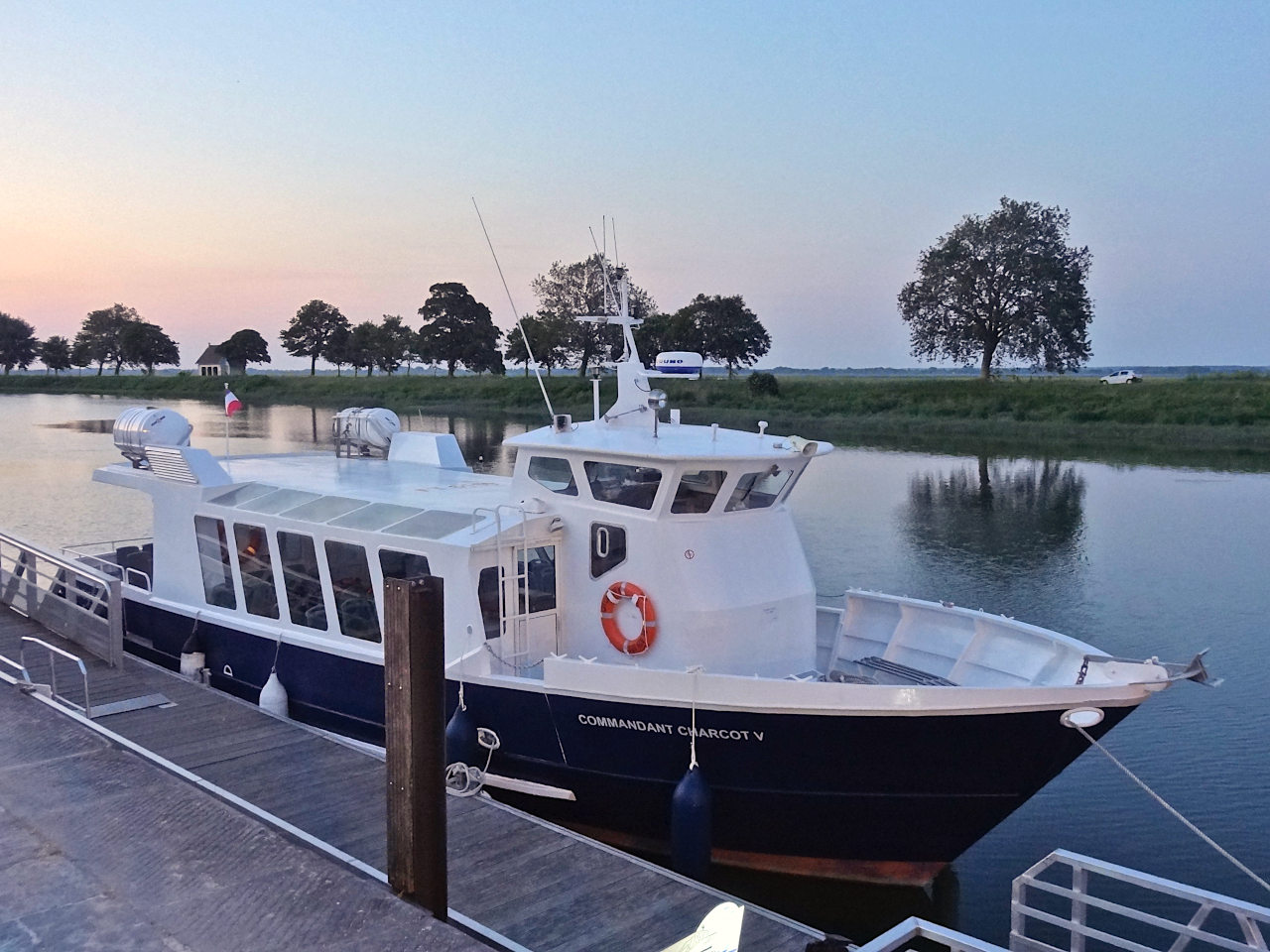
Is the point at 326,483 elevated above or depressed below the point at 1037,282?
below

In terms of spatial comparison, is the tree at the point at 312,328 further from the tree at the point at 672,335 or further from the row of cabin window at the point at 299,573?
the row of cabin window at the point at 299,573

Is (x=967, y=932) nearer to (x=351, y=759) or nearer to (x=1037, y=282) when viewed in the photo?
(x=351, y=759)

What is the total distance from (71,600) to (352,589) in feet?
15.6

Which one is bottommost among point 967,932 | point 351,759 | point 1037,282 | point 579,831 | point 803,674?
point 967,932

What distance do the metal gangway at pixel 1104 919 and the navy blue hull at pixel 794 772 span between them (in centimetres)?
96

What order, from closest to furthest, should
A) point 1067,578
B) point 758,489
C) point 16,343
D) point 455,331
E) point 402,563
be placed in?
point 758,489
point 402,563
point 1067,578
point 455,331
point 16,343

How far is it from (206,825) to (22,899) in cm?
117

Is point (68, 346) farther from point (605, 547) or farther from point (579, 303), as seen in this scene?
point (605, 547)

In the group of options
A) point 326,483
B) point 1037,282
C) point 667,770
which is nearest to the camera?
point 667,770

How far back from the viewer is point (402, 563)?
31.1 ft

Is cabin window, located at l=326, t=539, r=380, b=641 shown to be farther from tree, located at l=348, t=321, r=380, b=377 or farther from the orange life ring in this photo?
tree, located at l=348, t=321, r=380, b=377

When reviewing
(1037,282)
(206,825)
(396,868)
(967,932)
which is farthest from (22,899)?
(1037,282)

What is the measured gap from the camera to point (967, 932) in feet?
27.9

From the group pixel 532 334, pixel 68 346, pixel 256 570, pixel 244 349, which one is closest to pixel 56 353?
pixel 68 346
